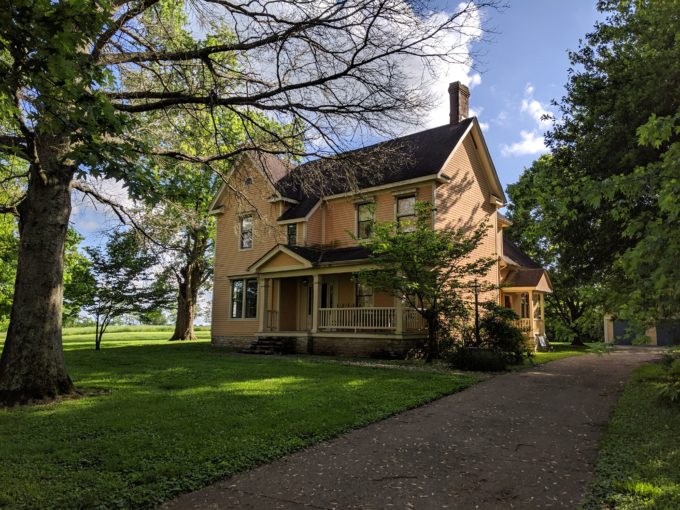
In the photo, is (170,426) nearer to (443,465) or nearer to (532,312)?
(443,465)

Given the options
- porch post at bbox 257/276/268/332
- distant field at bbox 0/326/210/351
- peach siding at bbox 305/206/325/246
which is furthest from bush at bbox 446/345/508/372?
distant field at bbox 0/326/210/351

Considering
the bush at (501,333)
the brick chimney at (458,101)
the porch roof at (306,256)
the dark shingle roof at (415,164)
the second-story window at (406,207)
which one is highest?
the brick chimney at (458,101)

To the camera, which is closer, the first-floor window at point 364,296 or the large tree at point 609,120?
the large tree at point 609,120

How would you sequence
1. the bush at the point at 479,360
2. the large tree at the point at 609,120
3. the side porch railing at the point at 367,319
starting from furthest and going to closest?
the side porch railing at the point at 367,319 → the bush at the point at 479,360 → the large tree at the point at 609,120

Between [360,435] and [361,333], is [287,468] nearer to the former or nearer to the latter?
[360,435]

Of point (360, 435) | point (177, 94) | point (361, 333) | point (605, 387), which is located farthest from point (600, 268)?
point (177, 94)

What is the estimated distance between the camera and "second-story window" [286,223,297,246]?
20.6 metres

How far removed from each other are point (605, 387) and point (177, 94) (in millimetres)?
10518

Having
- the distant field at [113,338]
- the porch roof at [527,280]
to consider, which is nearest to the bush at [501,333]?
the porch roof at [527,280]

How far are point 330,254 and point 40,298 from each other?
11823mm

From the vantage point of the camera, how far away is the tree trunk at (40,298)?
7.79m

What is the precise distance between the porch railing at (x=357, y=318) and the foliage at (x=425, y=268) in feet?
5.17

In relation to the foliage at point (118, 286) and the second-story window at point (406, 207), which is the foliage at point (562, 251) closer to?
the second-story window at point (406, 207)

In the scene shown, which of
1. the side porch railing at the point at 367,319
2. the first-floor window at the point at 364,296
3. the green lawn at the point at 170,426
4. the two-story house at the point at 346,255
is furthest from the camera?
the first-floor window at the point at 364,296
